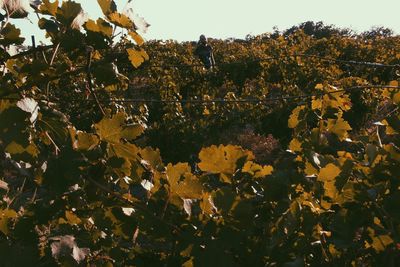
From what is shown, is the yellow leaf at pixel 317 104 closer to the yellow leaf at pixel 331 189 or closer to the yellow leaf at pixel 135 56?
the yellow leaf at pixel 331 189

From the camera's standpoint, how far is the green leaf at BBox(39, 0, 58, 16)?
5.32ft

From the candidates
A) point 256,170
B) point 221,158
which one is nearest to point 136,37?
point 221,158

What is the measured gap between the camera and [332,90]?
2301mm

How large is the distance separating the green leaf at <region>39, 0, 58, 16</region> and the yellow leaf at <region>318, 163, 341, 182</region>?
914 millimetres

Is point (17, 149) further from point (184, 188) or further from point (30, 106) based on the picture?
point (184, 188)

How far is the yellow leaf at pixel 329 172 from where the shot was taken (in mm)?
1648

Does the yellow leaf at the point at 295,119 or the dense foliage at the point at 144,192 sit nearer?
the dense foliage at the point at 144,192

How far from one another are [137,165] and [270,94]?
1264 cm

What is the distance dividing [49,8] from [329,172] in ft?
3.12

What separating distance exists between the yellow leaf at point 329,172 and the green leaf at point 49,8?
0.91 m

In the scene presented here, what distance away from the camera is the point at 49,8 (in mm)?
1628

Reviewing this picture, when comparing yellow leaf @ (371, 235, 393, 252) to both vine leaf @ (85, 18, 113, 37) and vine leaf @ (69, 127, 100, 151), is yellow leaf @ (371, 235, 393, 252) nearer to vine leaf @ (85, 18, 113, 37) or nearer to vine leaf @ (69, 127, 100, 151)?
vine leaf @ (69, 127, 100, 151)

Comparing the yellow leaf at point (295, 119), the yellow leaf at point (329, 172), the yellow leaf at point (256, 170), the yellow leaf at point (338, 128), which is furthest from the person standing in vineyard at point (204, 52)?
the yellow leaf at point (329, 172)

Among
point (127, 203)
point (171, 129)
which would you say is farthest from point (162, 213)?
point (171, 129)
